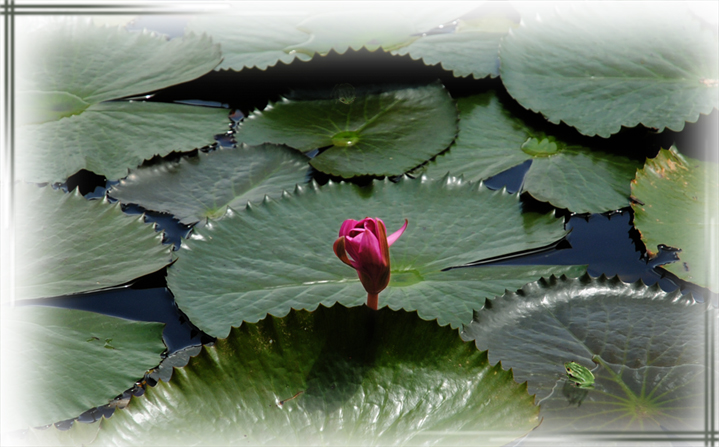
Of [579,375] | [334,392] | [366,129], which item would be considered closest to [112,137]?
[366,129]

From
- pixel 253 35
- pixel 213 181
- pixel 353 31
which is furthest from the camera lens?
pixel 353 31

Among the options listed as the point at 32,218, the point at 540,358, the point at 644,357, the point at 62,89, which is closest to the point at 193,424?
the point at 540,358

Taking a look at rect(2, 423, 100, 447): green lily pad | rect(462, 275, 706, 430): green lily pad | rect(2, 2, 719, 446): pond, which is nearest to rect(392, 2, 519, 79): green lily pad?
rect(2, 2, 719, 446): pond

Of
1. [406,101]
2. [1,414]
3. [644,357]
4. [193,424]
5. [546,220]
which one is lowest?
[1,414]

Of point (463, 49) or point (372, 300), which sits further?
point (463, 49)

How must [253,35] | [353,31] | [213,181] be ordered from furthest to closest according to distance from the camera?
[353,31]
[253,35]
[213,181]

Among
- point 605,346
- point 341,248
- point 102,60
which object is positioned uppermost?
point 102,60

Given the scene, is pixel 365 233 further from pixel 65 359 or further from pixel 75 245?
pixel 75 245

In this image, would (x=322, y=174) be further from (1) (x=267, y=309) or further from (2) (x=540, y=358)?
(2) (x=540, y=358)
